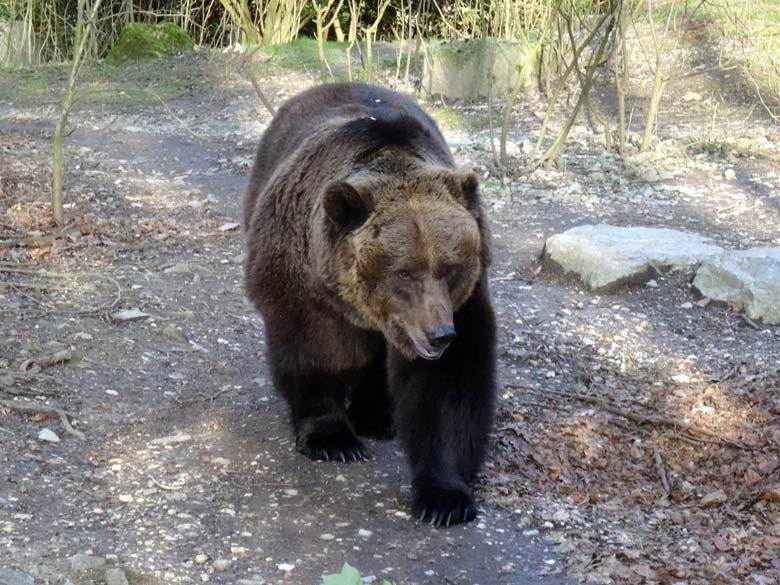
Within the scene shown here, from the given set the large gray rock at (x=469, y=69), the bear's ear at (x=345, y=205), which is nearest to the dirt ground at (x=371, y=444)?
the bear's ear at (x=345, y=205)

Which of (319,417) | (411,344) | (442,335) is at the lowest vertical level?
(319,417)

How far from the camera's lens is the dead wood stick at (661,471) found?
213 inches

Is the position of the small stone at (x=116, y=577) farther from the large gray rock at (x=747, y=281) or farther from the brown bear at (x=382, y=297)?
the large gray rock at (x=747, y=281)

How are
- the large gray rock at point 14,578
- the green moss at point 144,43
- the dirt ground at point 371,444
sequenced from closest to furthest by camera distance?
the large gray rock at point 14,578
the dirt ground at point 371,444
the green moss at point 144,43

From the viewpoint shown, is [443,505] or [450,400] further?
[450,400]

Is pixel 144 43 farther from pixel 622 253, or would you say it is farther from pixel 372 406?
pixel 372 406

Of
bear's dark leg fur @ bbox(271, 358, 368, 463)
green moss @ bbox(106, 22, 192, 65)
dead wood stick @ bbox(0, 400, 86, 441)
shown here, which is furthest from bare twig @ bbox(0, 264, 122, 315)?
green moss @ bbox(106, 22, 192, 65)

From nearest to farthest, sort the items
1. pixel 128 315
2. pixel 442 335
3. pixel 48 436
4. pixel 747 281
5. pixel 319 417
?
1. pixel 442 335
2. pixel 48 436
3. pixel 319 417
4. pixel 128 315
5. pixel 747 281

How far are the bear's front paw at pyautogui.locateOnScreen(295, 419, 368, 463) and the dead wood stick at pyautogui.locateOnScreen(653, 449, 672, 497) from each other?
153 centimetres

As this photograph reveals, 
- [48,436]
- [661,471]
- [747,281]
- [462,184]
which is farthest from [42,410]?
[747,281]

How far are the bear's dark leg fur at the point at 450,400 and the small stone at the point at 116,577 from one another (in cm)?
144

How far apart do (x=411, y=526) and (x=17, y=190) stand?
21.3 ft

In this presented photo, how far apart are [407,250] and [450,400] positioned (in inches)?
33.2

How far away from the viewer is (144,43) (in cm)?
1888
